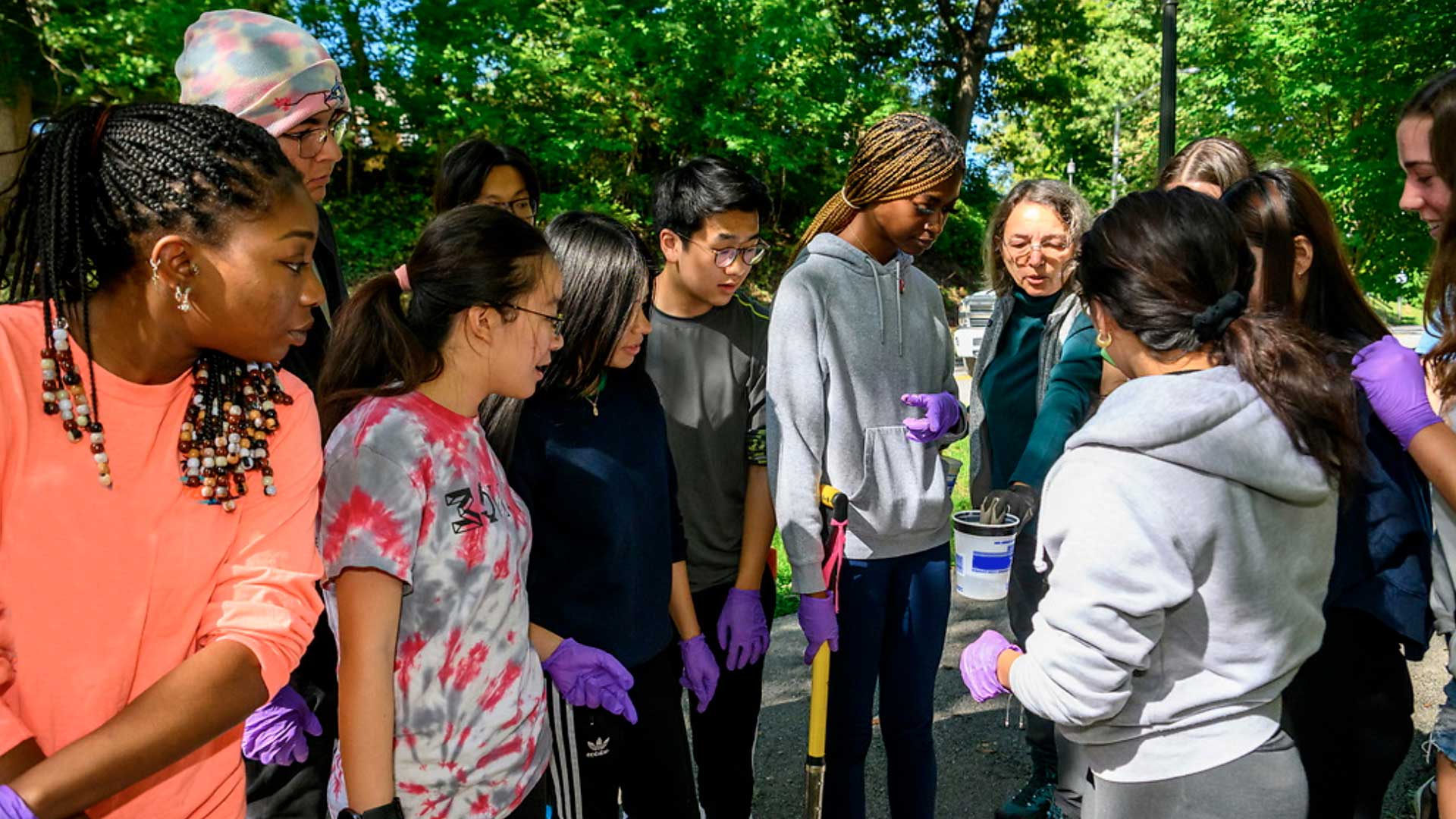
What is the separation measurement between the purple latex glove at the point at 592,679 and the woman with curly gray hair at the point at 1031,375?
4.40ft

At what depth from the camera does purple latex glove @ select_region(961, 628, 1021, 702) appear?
7.01 ft

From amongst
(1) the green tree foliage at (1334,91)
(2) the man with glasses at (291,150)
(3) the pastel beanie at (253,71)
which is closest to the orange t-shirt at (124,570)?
(2) the man with glasses at (291,150)

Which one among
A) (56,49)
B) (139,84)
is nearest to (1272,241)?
(139,84)

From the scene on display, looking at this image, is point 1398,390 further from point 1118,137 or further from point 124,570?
point 1118,137

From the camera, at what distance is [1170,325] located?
179 centimetres

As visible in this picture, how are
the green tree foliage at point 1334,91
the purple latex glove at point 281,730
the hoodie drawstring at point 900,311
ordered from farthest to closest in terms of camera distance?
the green tree foliage at point 1334,91 → the hoodie drawstring at point 900,311 → the purple latex glove at point 281,730

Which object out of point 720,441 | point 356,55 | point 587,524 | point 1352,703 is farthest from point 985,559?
point 356,55

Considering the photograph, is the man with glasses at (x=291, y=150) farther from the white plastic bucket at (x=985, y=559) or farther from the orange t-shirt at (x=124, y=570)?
the white plastic bucket at (x=985, y=559)

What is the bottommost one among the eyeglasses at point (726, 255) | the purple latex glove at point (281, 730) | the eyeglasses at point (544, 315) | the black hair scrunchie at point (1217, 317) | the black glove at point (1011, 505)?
the purple latex glove at point (281, 730)

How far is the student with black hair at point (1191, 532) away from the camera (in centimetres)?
167

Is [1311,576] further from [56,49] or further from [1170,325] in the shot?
[56,49]

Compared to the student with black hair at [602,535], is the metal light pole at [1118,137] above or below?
above

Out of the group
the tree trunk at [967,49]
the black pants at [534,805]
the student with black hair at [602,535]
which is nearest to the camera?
the black pants at [534,805]

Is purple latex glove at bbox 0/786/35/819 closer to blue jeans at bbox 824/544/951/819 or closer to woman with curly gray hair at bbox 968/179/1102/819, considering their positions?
blue jeans at bbox 824/544/951/819
